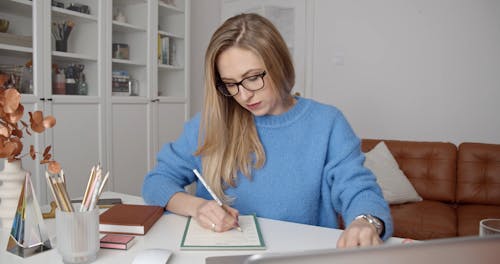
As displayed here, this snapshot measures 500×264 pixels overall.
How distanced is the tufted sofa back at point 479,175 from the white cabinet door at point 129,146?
247 centimetres

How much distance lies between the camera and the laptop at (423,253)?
12.0 inches

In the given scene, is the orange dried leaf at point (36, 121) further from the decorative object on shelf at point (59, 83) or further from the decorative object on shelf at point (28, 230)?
the decorative object on shelf at point (59, 83)

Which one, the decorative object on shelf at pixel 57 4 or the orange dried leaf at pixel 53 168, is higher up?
the decorative object on shelf at pixel 57 4

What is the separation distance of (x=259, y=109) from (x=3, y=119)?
67 cm

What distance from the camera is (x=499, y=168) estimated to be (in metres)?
2.67

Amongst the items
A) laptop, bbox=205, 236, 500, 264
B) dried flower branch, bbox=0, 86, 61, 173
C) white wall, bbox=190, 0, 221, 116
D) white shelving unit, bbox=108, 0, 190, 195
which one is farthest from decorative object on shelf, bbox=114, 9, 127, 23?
laptop, bbox=205, 236, 500, 264

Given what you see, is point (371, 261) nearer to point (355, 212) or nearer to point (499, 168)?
point (355, 212)

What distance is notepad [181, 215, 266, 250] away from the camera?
0.85m

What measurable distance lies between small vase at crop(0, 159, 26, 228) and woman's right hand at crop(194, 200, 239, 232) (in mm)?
460

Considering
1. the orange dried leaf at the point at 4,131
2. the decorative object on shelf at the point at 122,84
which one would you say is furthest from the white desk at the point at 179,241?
the decorative object on shelf at the point at 122,84

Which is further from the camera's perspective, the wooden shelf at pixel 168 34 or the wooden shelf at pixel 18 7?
the wooden shelf at pixel 168 34

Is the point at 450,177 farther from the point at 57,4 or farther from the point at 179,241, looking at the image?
the point at 57,4

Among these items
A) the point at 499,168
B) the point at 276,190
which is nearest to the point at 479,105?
the point at 499,168

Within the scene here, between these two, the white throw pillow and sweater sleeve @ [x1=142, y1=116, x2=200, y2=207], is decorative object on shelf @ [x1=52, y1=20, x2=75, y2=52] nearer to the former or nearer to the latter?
sweater sleeve @ [x1=142, y1=116, x2=200, y2=207]
